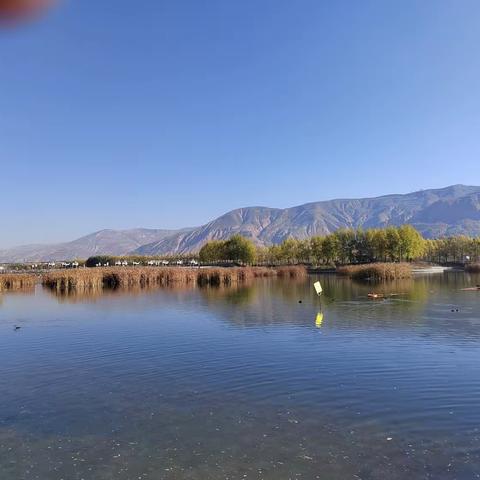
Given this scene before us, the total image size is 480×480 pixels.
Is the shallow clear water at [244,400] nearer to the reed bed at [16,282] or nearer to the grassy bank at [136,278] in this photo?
the grassy bank at [136,278]

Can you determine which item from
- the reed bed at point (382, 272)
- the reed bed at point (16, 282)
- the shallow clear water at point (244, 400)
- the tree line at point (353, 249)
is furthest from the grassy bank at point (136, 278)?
the tree line at point (353, 249)

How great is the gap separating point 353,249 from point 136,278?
3349 inches

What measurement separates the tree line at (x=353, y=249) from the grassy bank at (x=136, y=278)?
2221 inches

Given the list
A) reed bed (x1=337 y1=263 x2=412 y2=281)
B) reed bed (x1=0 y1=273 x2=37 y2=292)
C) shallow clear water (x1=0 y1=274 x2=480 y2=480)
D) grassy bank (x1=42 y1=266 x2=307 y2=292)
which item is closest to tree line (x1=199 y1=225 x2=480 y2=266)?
reed bed (x1=337 y1=263 x2=412 y2=281)

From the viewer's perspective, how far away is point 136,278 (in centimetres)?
8188

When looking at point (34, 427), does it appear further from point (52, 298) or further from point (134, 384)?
point (52, 298)

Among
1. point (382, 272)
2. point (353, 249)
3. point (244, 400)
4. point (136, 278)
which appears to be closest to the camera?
point (244, 400)

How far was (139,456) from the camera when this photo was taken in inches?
478

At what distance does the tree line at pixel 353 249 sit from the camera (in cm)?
13488

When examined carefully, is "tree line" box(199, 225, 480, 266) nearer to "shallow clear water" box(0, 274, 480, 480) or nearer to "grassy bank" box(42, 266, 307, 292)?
"grassy bank" box(42, 266, 307, 292)

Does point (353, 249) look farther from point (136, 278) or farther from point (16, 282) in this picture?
point (16, 282)

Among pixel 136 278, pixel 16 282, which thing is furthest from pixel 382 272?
pixel 16 282

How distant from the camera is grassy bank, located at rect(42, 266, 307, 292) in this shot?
74.8m

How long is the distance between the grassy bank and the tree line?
5641 cm
